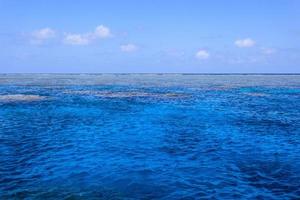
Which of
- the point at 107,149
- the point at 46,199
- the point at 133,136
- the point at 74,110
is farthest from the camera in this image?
the point at 74,110

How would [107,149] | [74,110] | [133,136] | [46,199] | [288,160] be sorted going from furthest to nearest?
[74,110] → [133,136] → [107,149] → [288,160] → [46,199]

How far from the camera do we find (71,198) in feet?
47.7

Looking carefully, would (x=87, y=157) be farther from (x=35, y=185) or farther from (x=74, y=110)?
(x=74, y=110)

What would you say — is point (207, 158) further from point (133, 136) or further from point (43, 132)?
point (43, 132)

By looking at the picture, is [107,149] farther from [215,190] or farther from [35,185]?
[215,190]

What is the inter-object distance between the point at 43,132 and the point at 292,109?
32.0 metres

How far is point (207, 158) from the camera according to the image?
21141 millimetres

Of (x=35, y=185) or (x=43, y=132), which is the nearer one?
(x=35, y=185)

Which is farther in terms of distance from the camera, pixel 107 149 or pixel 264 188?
pixel 107 149

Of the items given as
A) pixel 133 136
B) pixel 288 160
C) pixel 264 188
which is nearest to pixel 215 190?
pixel 264 188

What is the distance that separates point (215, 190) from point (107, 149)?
376 inches

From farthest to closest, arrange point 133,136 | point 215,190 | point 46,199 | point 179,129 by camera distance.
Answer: point 179,129, point 133,136, point 215,190, point 46,199

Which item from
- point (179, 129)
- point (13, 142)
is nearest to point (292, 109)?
point (179, 129)

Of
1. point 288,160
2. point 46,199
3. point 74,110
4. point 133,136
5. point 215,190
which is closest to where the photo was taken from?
point 46,199
